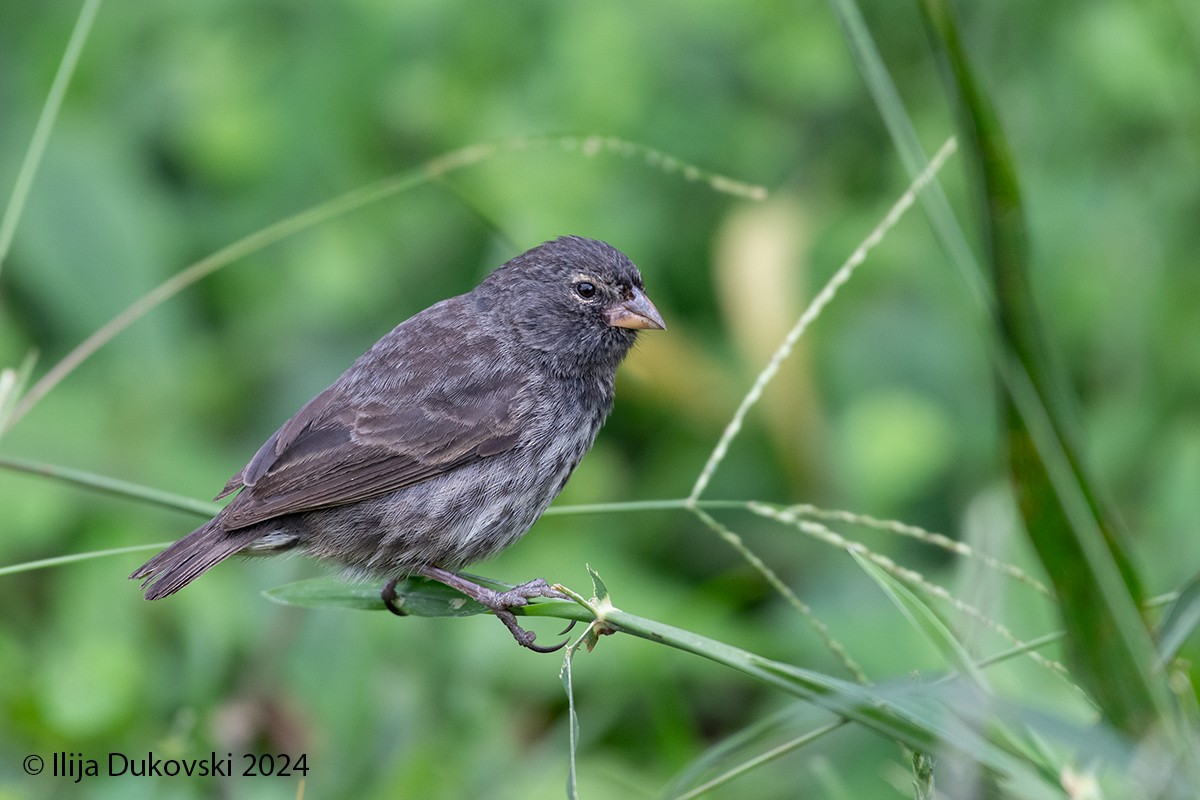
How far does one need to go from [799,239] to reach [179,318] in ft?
7.87

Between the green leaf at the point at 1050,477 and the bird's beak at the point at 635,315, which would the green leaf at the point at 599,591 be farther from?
the bird's beak at the point at 635,315

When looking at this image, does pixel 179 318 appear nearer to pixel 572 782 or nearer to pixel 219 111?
pixel 219 111

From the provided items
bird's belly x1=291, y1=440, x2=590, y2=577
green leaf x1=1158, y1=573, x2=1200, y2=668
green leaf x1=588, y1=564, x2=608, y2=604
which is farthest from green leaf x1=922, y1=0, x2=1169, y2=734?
bird's belly x1=291, y1=440, x2=590, y2=577

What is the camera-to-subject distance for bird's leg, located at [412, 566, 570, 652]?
8.32ft

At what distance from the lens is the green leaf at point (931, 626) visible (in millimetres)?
1536

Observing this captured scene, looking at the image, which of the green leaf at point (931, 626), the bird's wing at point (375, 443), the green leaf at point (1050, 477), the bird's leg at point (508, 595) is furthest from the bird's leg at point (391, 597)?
the green leaf at point (1050, 477)

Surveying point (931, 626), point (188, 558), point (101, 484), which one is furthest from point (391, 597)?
point (931, 626)

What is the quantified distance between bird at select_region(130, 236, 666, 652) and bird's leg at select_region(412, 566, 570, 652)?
1cm

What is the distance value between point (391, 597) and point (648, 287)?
8.84 feet

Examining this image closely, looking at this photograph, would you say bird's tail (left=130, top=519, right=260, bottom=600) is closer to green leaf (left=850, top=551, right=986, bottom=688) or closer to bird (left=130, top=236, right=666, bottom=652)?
bird (left=130, top=236, right=666, bottom=652)

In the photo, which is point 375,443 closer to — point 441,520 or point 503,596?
point 441,520

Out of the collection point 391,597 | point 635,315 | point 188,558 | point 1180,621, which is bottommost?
point 391,597

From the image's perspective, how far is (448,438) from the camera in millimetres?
3170

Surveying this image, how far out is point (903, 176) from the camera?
5297 millimetres
